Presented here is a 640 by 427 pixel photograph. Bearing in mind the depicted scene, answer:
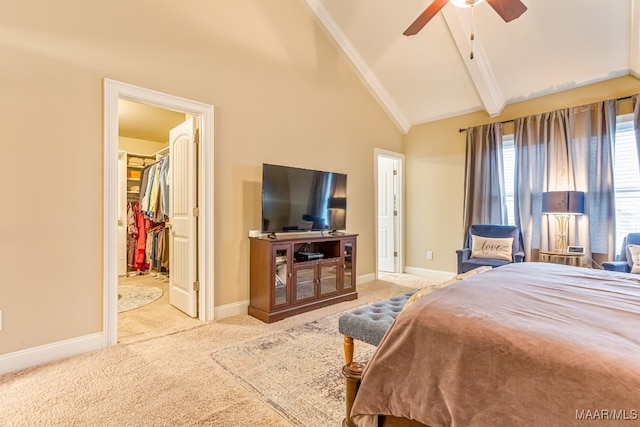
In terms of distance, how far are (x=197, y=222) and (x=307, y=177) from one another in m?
1.27

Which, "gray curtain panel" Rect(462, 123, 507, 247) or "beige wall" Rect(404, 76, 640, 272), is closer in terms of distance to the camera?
"gray curtain panel" Rect(462, 123, 507, 247)

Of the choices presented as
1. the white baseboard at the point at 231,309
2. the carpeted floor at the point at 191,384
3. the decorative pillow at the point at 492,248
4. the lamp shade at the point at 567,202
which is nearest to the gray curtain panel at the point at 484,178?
the decorative pillow at the point at 492,248

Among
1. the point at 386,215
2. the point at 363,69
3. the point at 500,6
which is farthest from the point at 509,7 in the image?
the point at 386,215

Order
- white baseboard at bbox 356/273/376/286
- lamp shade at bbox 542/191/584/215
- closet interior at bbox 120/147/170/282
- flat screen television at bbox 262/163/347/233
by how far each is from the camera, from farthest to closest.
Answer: closet interior at bbox 120/147/170/282
white baseboard at bbox 356/273/376/286
lamp shade at bbox 542/191/584/215
flat screen television at bbox 262/163/347/233

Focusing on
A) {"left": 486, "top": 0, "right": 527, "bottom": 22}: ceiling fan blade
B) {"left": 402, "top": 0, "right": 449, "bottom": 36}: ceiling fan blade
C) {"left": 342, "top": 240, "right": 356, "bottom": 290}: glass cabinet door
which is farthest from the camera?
{"left": 342, "top": 240, "right": 356, "bottom": 290}: glass cabinet door

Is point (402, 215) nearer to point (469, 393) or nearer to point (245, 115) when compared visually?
point (245, 115)

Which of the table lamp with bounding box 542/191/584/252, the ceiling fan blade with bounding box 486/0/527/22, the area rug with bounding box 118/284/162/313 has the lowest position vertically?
the area rug with bounding box 118/284/162/313

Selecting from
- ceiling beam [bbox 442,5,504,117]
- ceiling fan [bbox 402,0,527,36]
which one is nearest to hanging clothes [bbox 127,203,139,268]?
ceiling fan [bbox 402,0,527,36]

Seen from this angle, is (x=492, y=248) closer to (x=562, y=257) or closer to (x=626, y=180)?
(x=562, y=257)

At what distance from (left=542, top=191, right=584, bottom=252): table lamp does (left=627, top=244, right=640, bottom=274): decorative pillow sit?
22.1 inches

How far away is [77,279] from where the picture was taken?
2.46 meters

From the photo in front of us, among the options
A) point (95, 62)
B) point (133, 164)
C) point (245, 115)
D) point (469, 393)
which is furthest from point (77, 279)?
point (133, 164)

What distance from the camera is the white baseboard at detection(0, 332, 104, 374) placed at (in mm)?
2188

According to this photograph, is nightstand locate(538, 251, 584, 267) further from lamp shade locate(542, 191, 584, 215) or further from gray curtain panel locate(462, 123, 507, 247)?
gray curtain panel locate(462, 123, 507, 247)
